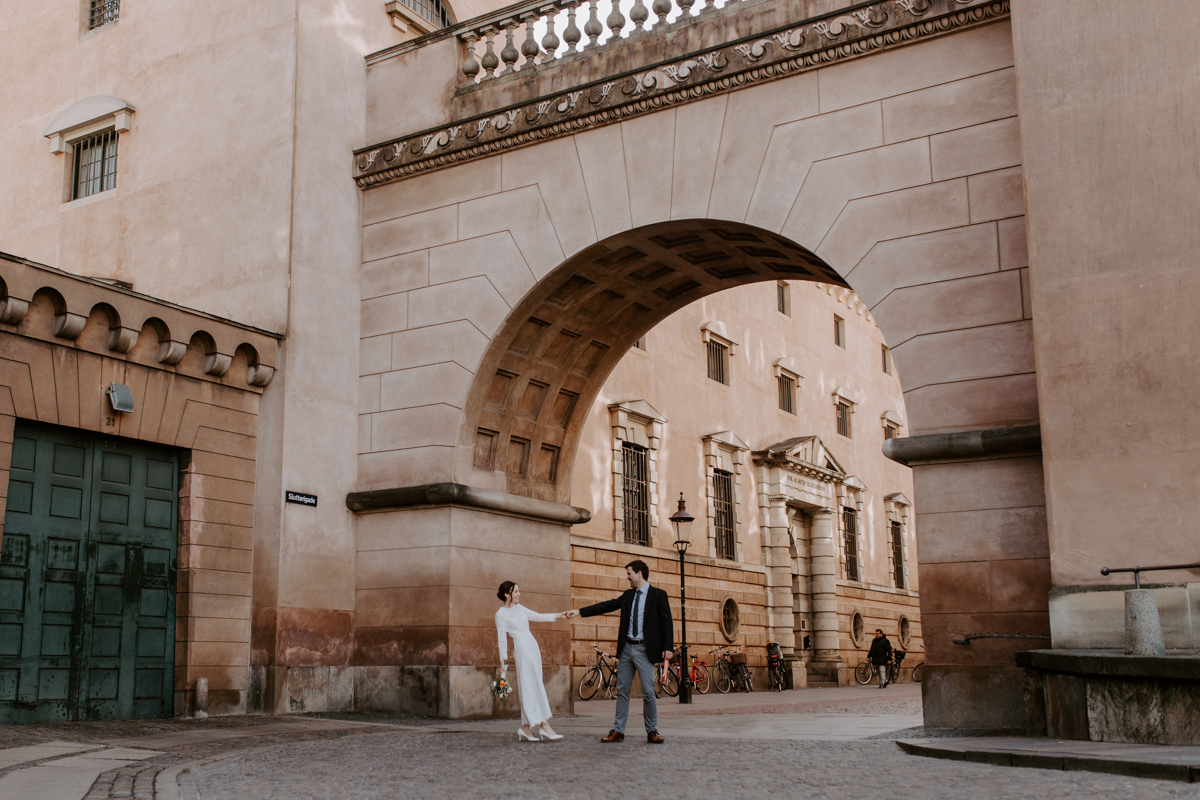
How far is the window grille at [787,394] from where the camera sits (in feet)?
114

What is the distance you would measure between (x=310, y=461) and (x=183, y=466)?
171 centimetres

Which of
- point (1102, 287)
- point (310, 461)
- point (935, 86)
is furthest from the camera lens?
point (310, 461)

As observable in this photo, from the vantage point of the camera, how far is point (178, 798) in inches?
320

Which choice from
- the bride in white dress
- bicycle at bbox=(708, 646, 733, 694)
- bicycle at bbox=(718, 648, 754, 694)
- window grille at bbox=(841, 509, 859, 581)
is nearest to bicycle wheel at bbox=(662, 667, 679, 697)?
bicycle at bbox=(708, 646, 733, 694)

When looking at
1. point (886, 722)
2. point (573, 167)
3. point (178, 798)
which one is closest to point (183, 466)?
point (573, 167)

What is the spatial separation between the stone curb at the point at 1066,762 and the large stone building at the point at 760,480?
42.2ft

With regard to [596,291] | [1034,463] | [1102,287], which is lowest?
[1034,463]

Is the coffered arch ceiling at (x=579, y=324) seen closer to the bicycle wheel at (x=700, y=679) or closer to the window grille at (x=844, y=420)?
the bicycle wheel at (x=700, y=679)

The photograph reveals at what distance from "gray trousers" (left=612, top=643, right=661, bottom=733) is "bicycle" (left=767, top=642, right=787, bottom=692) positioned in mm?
19803

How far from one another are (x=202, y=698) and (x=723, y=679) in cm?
1611

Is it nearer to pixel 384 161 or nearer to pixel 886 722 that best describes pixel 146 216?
pixel 384 161

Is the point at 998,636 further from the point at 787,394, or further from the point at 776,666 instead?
the point at 787,394

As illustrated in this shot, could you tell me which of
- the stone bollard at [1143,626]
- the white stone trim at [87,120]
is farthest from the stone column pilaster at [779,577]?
the stone bollard at [1143,626]

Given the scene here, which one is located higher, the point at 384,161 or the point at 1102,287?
the point at 384,161
